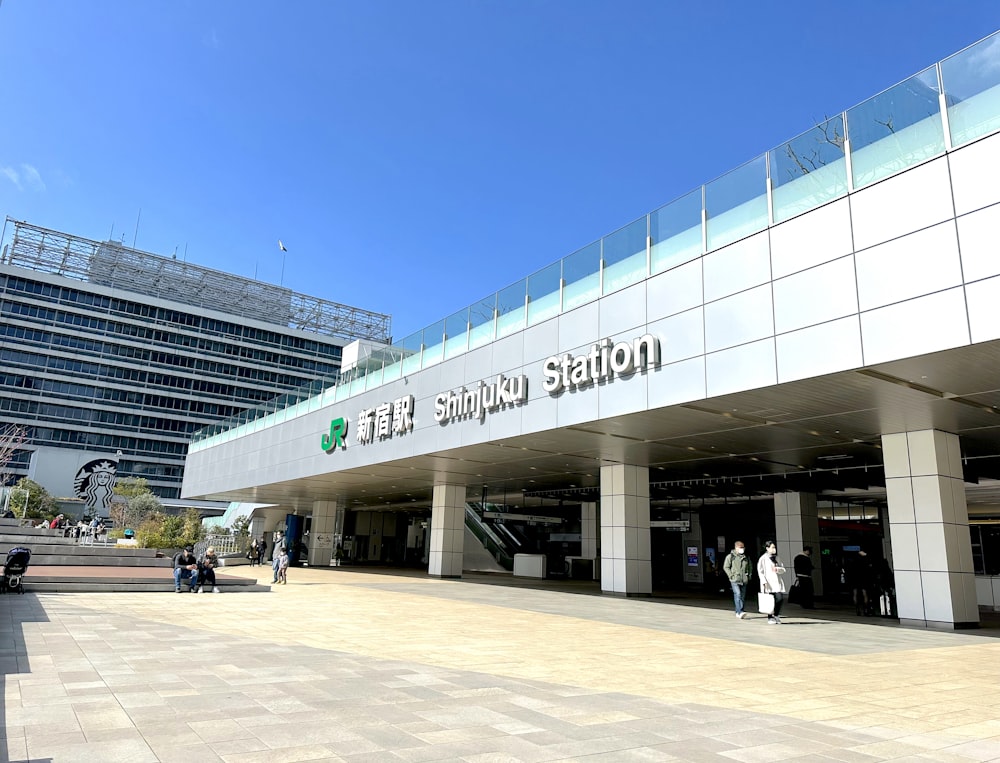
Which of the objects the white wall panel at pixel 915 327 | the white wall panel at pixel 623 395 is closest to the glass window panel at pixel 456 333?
the white wall panel at pixel 623 395

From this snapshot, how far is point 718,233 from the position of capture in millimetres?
15289

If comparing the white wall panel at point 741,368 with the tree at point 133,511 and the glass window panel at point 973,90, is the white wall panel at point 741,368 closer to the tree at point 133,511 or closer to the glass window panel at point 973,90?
the glass window panel at point 973,90

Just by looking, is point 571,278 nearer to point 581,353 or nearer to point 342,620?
point 581,353

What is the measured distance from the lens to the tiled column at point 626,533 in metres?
22.5

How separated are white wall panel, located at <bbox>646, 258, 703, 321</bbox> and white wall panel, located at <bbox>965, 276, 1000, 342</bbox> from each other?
5349 millimetres

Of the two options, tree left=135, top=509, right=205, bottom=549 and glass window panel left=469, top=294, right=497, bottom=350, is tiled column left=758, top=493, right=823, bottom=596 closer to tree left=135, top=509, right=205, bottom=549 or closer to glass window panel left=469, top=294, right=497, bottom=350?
glass window panel left=469, top=294, right=497, bottom=350

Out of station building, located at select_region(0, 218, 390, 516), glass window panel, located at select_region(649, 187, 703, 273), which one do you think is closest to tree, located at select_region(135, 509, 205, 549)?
glass window panel, located at select_region(649, 187, 703, 273)

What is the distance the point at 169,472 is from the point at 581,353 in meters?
85.4

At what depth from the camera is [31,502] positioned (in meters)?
56.8

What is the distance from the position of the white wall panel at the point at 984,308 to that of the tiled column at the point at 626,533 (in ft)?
44.8

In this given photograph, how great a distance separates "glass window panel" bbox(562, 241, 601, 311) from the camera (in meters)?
18.4

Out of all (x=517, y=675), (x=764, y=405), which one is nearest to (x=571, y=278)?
(x=764, y=405)

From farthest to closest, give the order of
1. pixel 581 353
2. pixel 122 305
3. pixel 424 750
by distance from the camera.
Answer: pixel 122 305 → pixel 581 353 → pixel 424 750

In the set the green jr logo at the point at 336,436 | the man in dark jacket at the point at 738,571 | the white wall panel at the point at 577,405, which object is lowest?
the man in dark jacket at the point at 738,571
